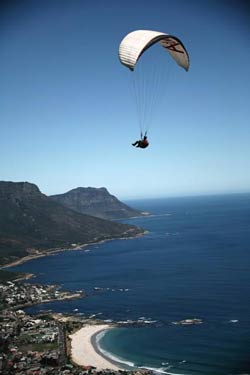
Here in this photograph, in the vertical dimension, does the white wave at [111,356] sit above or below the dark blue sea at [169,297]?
below

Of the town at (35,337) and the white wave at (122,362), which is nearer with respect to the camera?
the town at (35,337)

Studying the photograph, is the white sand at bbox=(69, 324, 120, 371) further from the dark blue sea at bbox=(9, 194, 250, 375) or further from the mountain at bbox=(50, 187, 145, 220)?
the mountain at bbox=(50, 187, 145, 220)

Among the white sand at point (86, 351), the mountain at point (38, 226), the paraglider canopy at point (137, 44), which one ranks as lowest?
the white sand at point (86, 351)

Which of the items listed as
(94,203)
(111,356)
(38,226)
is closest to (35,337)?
(111,356)

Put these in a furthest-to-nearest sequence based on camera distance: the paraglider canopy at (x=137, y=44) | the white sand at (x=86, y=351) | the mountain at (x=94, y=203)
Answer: the mountain at (x=94, y=203) → the white sand at (x=86, y=351) → the paraglider canopy at (x=137, y=44)

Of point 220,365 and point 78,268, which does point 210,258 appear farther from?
point 220,365

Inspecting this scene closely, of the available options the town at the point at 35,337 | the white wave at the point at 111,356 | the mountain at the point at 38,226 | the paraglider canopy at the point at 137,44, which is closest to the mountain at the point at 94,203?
the mountain at the point at 38,226

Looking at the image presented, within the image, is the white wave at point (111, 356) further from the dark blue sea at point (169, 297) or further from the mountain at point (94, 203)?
the mountain at point (94, 203)

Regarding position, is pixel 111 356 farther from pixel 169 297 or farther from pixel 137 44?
pixel 137 44

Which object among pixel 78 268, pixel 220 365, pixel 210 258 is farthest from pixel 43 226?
pixel 220 365
